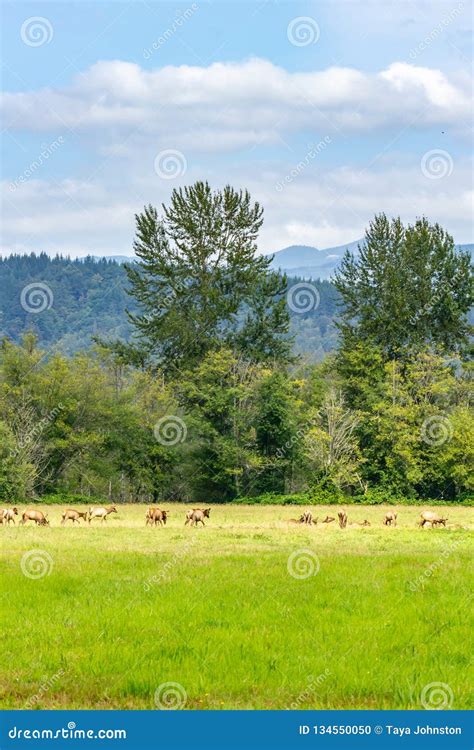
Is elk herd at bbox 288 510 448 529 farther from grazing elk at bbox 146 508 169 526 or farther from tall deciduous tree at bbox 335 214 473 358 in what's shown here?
tall deciduous tree at bbox 335 214 473 358

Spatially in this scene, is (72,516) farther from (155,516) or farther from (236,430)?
(236,430)

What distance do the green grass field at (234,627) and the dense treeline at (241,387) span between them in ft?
125

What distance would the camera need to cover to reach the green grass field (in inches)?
416

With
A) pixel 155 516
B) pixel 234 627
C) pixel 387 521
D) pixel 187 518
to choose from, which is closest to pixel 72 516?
pixel 155 516

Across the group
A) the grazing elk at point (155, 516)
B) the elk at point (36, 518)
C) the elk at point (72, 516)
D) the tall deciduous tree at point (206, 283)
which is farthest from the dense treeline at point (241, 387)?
the grazing elk at point (155, 516)

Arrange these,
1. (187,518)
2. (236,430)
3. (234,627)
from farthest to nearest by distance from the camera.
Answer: (236,430) → (187,518) → (234,627)

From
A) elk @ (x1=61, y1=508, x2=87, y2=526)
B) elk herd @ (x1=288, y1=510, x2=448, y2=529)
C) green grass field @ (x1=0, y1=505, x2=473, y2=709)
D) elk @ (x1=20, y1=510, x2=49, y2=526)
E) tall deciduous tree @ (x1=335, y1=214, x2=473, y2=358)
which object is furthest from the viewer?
tall deciduous tree @ (x1=335, y1=214, x2=473, y2=358)

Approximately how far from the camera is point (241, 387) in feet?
207

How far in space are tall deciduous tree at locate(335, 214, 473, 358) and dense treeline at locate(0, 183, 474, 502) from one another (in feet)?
0.39

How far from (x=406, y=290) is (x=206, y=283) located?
48.9 feet

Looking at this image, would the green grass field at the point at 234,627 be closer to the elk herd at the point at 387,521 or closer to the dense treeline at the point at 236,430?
the elk herd at the point at 387,521

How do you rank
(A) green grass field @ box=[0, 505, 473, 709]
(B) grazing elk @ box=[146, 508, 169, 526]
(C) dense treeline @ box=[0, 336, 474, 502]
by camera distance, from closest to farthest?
(A) green grass field @ box=[0, 505, 473, 709], (B) grazing elk @ box=[146, 508, 169, 526], (C) dense treeline @ box=[0, 336, 474, 502]

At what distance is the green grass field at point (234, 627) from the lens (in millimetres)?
10578

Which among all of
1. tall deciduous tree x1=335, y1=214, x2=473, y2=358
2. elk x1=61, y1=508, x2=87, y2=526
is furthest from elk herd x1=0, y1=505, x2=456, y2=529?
tall deciduous tree x1=335, y1=214, x2=473, y2=358
